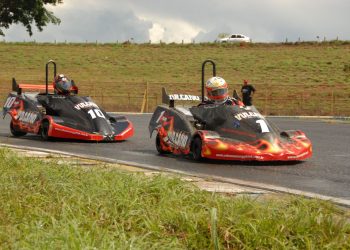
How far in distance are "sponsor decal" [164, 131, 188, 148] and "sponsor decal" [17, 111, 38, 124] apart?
160 inches

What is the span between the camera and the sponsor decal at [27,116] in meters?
16.1

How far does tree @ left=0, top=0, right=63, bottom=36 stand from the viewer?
2970 cm

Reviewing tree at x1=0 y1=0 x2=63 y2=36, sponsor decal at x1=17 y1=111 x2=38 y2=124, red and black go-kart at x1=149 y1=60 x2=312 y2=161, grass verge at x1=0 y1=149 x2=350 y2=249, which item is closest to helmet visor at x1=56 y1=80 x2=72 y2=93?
sponsor decal at x1=17 y1=111 x2=38 y2=124

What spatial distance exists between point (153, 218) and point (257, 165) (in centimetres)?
556

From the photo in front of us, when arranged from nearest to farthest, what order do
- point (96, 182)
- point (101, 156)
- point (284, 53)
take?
point (96, 182) → point (101, 156) → point (284, 53)

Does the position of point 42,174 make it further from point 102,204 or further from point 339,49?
point 339,49

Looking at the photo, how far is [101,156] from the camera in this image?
12445 mm

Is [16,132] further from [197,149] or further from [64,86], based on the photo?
[197,149]

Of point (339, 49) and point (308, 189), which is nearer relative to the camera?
point (308, 189)

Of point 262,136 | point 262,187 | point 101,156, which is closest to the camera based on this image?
point 262,187

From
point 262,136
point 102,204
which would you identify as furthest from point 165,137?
point 102,204

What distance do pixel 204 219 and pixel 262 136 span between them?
18.7 feet

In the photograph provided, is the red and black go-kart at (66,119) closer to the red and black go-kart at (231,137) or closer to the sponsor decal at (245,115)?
the red and black go-kart at (231,137)

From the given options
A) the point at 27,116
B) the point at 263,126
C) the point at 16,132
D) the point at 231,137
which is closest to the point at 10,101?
the point at 16,132
